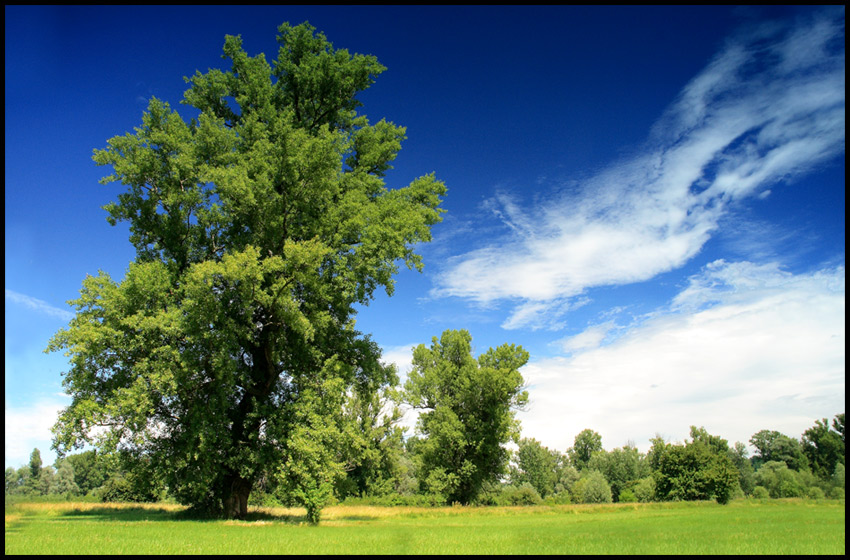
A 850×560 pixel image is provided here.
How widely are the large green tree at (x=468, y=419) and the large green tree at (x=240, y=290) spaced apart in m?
27.4

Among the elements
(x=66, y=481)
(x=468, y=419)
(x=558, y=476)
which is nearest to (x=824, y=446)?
(x=558, y=476)

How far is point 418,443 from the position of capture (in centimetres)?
5038

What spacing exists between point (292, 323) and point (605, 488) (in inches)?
2707

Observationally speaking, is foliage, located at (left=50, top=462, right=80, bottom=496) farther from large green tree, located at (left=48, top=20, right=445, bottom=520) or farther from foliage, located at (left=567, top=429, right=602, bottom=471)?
foliage, located at (left=567, top=429, right=602, bottom=471)

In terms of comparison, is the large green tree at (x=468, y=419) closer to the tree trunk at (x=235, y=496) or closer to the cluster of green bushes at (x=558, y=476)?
the cluster of green bushes at (x=558, y=476)

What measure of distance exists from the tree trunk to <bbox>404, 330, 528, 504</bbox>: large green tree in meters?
28.9

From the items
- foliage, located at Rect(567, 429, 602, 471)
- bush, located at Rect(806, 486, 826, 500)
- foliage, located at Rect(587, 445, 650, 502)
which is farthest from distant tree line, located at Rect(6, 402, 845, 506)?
foliage, located at Rect(567, 429, 602, 471)

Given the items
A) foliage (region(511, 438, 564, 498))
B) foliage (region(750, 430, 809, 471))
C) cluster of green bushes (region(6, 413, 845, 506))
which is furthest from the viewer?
foliage (region(511, 438, 564, 498))

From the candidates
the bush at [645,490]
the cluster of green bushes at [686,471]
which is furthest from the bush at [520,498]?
the bush at [645,490]

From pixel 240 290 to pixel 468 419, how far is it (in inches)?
1471

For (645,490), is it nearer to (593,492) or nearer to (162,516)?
(593,492)

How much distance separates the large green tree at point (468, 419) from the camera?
48.8m

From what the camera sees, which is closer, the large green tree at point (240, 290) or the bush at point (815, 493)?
the large green tree at point (240, 290)

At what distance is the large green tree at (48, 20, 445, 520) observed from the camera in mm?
18531
